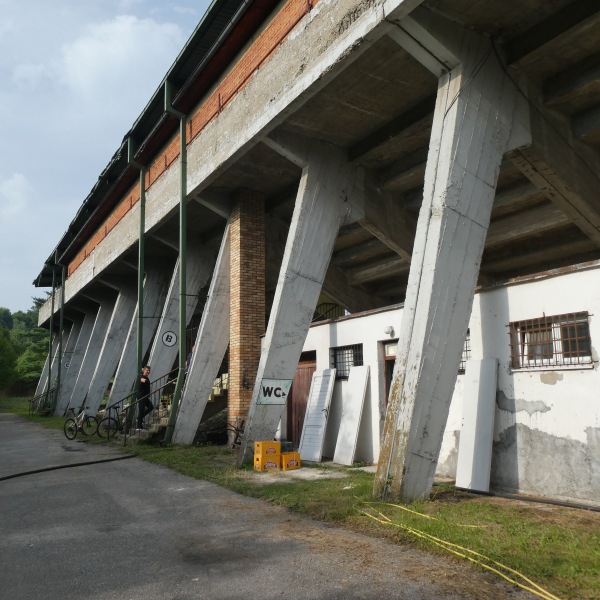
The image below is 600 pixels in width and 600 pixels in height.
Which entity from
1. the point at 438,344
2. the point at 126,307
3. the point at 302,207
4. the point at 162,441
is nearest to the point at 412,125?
the point at 302,207

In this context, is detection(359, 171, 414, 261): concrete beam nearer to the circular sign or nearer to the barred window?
the barred window

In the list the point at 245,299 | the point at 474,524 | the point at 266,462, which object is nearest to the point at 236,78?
the point at 245,299

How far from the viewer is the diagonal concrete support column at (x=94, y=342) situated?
27827 mm

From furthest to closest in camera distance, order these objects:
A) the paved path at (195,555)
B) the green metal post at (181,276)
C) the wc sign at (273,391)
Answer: the green metal post at (181,276)
the wc sign at (273,391)
the paved path at (195,555)

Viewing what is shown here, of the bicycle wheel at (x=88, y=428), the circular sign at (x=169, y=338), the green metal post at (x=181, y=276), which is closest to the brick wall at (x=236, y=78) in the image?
the green metal post at (x=181, y=276)

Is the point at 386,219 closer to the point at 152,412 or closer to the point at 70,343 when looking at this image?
the point at 152,412

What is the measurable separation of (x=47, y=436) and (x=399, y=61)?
16548 mm

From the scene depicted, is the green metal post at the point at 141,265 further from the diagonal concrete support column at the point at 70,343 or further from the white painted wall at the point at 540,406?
the diagonal concrete support column at the point at 70,343

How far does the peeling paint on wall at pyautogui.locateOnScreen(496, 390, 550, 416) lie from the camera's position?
692 centimetres

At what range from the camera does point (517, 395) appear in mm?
7203

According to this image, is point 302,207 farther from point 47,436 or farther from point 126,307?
point 126,307

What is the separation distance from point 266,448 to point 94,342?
21.7 metres

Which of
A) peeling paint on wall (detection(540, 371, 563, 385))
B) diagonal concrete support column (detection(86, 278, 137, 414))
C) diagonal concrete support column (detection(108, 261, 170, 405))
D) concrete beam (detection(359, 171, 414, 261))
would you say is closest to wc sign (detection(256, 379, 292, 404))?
concrete beam (detection(359, 171, 414, 261))

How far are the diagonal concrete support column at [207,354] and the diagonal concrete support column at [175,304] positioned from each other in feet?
10.2
